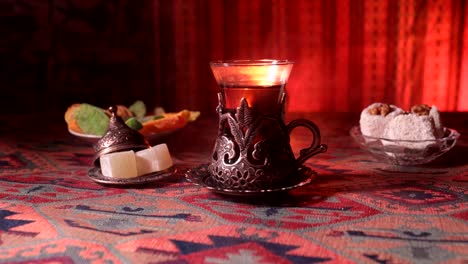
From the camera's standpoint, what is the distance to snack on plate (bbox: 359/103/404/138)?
3.88ft

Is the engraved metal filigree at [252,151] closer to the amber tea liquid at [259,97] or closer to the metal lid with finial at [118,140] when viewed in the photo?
the amber tea liquid at [259,97]

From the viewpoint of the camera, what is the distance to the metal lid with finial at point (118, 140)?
3.36 ft

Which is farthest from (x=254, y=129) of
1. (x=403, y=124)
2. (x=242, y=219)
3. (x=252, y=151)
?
(x=403, y=124)

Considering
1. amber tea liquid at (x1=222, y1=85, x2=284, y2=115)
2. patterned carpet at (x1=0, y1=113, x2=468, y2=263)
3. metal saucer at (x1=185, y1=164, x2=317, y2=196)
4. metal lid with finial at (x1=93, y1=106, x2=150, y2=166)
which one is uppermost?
amber tea liquid at (x1=222, y1=85, x2=284, y2=115)

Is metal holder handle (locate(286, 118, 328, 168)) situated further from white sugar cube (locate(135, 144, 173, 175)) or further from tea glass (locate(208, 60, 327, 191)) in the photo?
white sugar cube (locate(135, 144, 173, 175))

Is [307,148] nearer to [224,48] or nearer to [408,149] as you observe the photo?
[408,149]

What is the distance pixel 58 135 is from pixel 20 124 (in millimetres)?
258

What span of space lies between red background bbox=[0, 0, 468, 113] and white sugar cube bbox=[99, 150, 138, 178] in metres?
1.88

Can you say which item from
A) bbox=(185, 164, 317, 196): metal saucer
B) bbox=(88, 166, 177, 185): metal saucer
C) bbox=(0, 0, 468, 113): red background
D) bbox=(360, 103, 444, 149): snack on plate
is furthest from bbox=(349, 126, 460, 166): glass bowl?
bbox=(0, 0, 468, 113): red background

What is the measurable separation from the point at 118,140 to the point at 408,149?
1.86ft

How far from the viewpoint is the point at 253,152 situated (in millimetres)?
868

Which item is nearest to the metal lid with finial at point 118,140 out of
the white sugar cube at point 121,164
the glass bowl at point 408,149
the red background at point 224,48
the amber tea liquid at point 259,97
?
the white sugar cube at point 121,164

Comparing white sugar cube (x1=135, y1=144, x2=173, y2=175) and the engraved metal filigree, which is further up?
the engraved metal filigree

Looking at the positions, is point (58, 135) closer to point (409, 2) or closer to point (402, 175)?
point (402, 175)
